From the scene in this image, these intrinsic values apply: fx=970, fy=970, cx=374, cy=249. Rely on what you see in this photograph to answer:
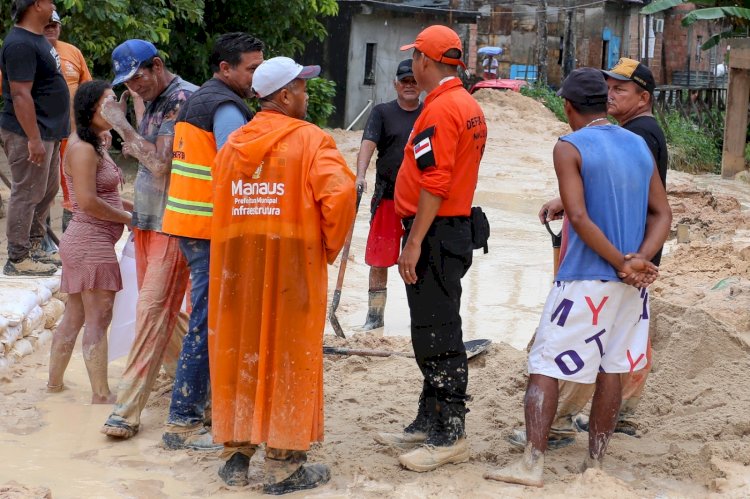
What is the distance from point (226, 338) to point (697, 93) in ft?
85.4

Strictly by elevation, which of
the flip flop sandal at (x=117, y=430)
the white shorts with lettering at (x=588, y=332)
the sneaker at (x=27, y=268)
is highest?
the white shorts with lettering at (x=588, y=332)

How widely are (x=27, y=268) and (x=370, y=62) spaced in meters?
17.1

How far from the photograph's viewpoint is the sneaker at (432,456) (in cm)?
432

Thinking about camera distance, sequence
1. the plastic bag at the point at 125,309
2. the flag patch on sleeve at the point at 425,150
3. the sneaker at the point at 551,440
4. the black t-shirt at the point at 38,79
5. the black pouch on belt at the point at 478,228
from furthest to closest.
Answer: the black t-shirt at the point at 38,79 < the plastic bag at the point at 125,309 < the sneaker at the point at 551,440 < the black pouch on belt at the point at 478,228 < the flag patch on sleeve at the point at 425,150

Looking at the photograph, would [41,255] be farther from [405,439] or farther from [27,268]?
[405,439]

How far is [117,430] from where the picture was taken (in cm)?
477

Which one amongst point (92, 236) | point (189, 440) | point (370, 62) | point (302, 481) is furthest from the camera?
point (370, 62)

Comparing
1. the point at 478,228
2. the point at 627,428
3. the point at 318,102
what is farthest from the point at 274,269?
the point at 318,102

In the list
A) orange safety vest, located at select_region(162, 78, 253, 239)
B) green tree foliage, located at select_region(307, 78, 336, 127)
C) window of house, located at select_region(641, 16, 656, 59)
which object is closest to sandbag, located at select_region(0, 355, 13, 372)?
orange safety vest, located at select_region(162, 78, 253, 239)

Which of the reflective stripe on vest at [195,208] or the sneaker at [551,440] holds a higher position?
the reflective stripe on vest at [195,208]

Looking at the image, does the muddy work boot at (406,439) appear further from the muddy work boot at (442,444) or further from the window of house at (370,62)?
the window of house at (370,62)

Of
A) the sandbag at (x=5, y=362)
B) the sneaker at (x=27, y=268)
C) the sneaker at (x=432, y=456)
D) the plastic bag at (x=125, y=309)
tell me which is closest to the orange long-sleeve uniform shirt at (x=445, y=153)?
the sneaker at (x=432, y=456)

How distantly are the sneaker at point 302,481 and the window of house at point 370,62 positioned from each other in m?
19.7

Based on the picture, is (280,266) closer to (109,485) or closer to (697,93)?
(109,485)
